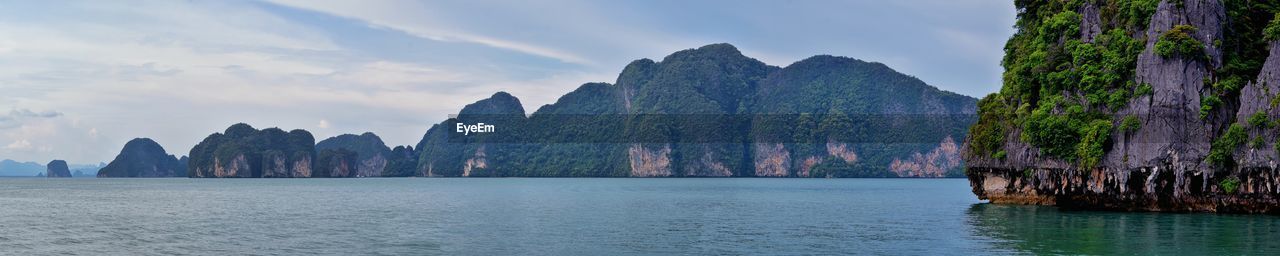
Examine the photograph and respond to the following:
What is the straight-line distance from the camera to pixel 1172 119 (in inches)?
1687

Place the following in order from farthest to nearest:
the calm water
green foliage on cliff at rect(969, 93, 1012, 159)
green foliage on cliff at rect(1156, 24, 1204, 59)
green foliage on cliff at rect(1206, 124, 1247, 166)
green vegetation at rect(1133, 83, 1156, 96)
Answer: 1. green foliage on cliff at rect(969, 93, 1012, 159)
2. green vegetation at rect(1133, 83, 1156, 96)
3. green foliage on cliff at rect(1156, 24, 1204, 59)
4. green foliage on cliff at rect(1206, 124, 1247, 166)
5. the calm water

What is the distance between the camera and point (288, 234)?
38.0 meters

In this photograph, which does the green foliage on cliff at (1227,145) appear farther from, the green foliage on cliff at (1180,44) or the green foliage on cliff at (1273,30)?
the green foliage on cliff at (1273,30)

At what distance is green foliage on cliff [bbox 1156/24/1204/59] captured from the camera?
1695 inches

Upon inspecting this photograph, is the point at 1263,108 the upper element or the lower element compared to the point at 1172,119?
upper

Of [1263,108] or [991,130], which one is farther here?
[991,130]

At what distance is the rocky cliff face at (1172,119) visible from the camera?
4112cm

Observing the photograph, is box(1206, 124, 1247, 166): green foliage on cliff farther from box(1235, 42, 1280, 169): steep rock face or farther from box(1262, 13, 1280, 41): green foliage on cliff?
box(1262, 13, 1280, 41): green foliage on cliff

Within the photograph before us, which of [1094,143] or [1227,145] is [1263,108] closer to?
[1227,145]

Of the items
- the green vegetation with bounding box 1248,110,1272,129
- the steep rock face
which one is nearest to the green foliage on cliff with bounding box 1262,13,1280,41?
the steep rock face

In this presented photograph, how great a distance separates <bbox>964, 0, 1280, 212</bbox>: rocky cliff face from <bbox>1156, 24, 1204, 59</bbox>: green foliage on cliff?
0.04 meters

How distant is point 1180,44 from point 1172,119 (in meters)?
3.14

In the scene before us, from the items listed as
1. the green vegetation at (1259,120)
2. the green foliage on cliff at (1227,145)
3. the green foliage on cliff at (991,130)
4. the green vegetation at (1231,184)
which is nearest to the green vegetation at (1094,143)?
the green foliage on cliff at (1227,145)

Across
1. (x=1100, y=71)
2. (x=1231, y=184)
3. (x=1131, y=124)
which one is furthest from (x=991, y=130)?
(x=1231, y=184)
